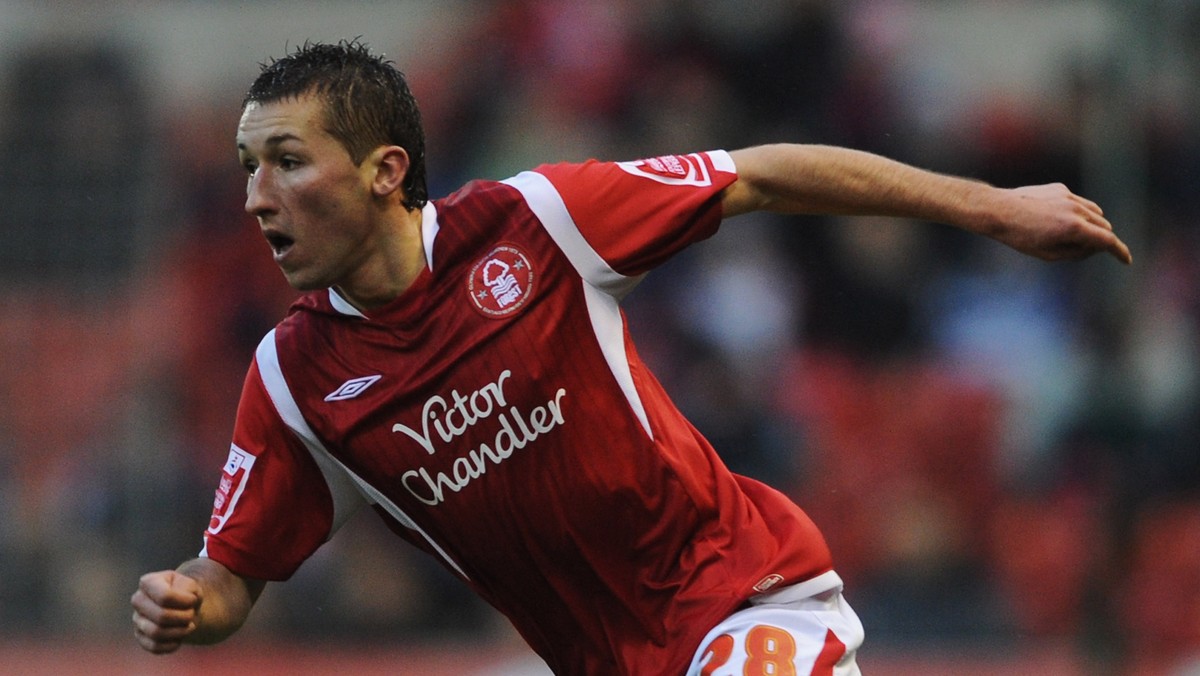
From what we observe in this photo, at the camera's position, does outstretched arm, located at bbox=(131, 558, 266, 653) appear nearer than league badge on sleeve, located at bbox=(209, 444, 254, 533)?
Yes

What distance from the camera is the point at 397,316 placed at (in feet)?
12.4

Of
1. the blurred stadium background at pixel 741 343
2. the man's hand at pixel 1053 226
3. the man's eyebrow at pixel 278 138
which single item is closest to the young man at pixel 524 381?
the man's eyebrow at pixel 278 138

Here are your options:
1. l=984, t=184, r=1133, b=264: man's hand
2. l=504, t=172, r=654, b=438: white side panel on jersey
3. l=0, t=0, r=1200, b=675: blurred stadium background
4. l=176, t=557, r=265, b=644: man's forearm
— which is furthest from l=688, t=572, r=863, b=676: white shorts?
l=0, t=0, r=1200, b=675: blurred stadium background

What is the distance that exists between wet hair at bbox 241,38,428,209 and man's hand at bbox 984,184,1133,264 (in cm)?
125

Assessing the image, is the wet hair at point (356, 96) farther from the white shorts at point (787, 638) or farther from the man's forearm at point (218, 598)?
the white shorts at point (787, 638)

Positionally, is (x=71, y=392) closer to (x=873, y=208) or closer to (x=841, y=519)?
(x=841, y=519)

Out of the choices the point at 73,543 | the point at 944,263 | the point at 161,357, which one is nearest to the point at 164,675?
the point at 73,543

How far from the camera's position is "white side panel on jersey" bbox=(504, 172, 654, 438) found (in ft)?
12.3

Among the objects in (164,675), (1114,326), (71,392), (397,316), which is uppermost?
(397,316)

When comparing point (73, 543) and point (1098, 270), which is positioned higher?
point (1098, 270)

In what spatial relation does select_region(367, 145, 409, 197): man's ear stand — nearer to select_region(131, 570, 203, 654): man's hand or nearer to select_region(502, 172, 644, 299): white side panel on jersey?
select_region(502, 172, 644, 299): white side panel on jersey

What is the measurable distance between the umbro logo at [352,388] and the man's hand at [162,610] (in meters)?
0.52

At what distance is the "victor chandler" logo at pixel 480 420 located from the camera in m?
3.71

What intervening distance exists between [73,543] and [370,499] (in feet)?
16.4
